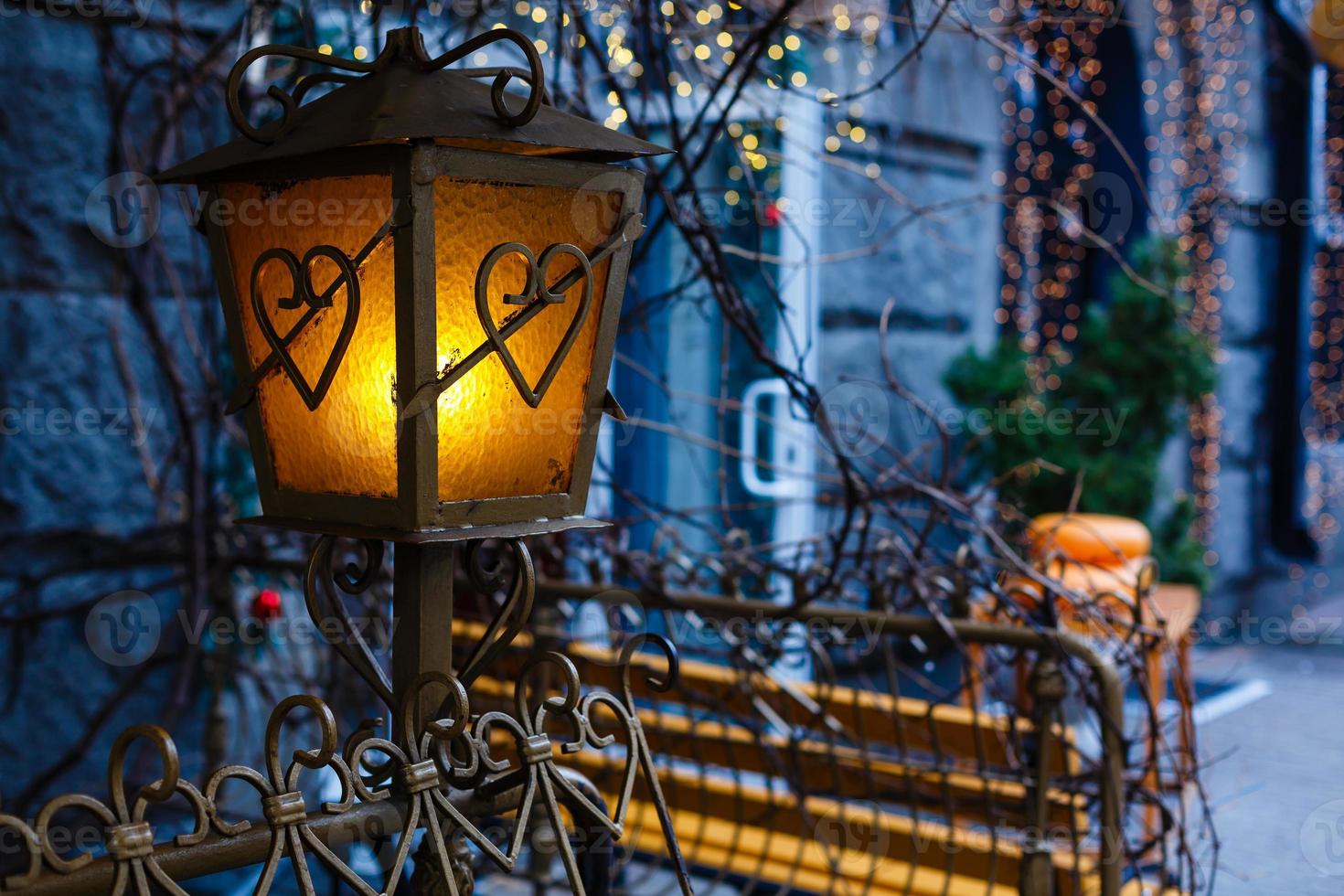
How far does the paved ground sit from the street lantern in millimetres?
2209

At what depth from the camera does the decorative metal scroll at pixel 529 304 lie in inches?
40.4

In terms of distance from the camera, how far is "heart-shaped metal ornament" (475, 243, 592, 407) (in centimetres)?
103

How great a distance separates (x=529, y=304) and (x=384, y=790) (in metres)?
0.42

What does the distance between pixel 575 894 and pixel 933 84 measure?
505cm

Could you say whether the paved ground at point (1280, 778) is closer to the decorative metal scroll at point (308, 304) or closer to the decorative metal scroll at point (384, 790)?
the decorative metal scroll at point (384, 790)

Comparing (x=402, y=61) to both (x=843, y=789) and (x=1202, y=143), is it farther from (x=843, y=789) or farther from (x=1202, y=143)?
(x=1202, y=143)

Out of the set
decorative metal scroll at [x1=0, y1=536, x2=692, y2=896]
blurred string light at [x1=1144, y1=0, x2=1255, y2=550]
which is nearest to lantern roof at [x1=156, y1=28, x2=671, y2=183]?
decorative metal scroll at [x1=0, y1=536, x2=692, y2=896]

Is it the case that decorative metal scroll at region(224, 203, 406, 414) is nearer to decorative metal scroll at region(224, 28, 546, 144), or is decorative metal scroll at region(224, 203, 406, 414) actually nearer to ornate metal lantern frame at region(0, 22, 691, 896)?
ornate metal lantern frame at region(0, 22, 691, 896)

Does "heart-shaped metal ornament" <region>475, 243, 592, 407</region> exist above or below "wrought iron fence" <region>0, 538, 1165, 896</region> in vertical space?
above

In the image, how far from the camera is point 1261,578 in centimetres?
805

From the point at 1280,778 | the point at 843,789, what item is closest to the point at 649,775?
the point at 843,789

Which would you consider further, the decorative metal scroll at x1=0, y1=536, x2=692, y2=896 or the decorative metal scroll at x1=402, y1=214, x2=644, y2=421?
the decorative metal scroll at x1=402, y1=214, x2=644, y2=421

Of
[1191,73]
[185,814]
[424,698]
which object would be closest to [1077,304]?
[1191,73]

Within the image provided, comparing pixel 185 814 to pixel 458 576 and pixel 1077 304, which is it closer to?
pixel 458 576
